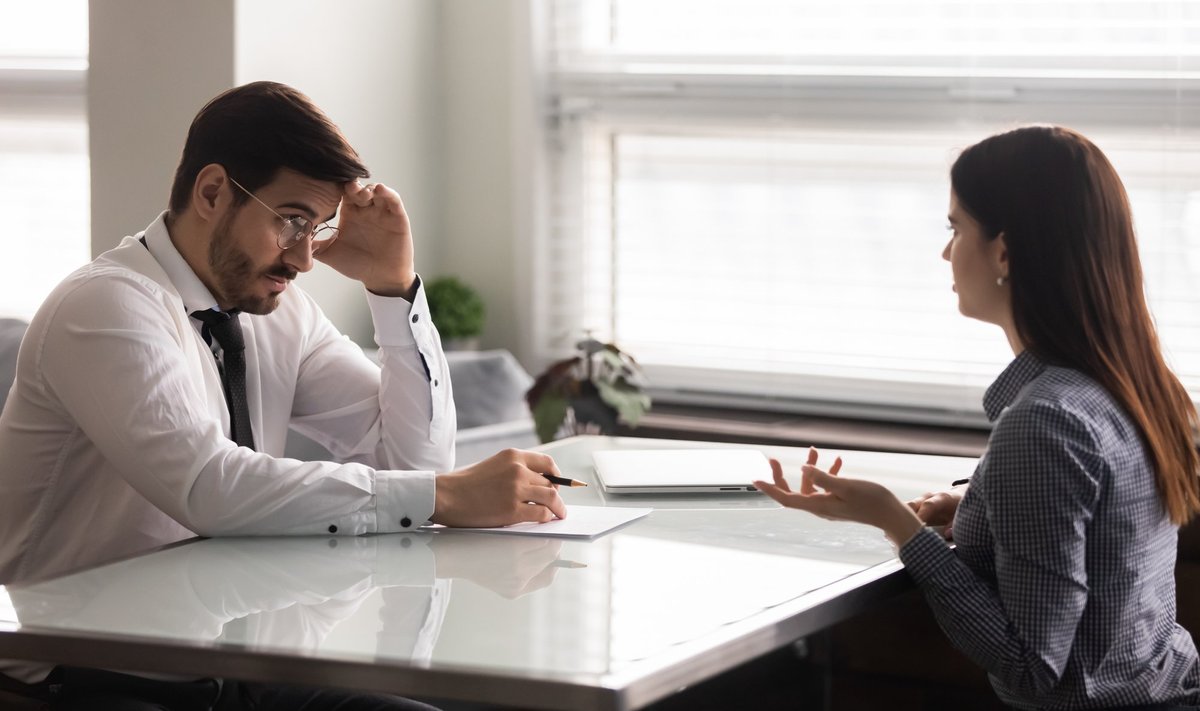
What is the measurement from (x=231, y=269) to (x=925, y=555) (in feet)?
3.41

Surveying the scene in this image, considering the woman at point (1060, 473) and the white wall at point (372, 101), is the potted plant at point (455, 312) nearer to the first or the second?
the white wall at point (372, 101)

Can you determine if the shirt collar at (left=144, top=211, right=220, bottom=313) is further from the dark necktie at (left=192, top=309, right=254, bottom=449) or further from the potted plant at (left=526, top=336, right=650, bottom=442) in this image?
the potted plant at (left=526, top=336, right=650, bottom=442)

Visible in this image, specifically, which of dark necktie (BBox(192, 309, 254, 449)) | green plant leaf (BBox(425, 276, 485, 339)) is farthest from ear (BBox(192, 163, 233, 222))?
green plant leaf (BBox(425, 276, 485, 339))

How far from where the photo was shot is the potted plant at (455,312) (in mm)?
3914

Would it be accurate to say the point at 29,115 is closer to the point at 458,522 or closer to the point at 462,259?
the point at 462,259

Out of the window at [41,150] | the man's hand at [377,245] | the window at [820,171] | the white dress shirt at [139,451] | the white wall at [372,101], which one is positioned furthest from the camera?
the window at [41,150]

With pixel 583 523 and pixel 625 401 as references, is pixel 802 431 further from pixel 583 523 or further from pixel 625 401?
pixel 583 523

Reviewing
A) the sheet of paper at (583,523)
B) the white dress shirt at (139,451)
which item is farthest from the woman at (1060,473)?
the white dress shirt at (139,451)

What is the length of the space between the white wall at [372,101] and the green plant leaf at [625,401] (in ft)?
2.32

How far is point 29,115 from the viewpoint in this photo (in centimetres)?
434

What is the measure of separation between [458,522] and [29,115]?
3266 mm

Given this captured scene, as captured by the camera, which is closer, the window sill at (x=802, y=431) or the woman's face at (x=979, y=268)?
the woman's face at (x=979, y=268)

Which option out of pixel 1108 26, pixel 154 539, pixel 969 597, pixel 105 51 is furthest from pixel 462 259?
pixel 969 597

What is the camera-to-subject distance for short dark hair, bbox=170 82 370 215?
1.89 metres
